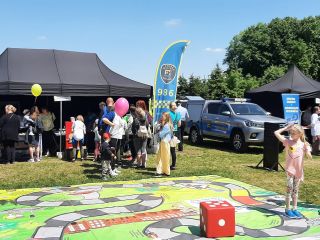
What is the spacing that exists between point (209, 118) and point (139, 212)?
10095 mm

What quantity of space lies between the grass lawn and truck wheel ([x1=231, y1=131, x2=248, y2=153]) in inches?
33.9

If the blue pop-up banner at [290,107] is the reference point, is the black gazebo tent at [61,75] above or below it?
above

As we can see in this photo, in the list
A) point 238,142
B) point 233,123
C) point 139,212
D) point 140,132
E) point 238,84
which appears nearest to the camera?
point 139,212

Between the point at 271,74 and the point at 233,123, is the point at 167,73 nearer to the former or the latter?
the point at 233,123

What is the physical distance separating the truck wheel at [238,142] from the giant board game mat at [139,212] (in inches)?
215

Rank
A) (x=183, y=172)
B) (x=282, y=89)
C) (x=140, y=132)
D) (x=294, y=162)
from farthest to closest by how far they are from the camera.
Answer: (x=282, y=89), (x=140, y=132), (x=183, y=172), (x=294, y=162)

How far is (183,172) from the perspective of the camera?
9969mm

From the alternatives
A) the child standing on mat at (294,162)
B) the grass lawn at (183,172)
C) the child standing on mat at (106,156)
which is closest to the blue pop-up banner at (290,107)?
the grass lawn at (183,172)

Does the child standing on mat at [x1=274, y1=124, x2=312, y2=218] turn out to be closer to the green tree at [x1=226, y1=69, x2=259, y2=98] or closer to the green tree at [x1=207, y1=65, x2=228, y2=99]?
the green tree at [x1=207, y1=65, x2=228, y2=99]

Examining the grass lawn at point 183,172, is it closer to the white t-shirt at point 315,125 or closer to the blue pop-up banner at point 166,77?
the white t-shirt at point 315,125

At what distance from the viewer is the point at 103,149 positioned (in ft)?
29.3

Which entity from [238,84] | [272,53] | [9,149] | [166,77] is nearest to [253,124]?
[166,77]

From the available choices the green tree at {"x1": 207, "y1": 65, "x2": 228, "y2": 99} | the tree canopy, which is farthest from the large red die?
the tree canopy

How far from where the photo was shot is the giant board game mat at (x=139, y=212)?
530 cm
